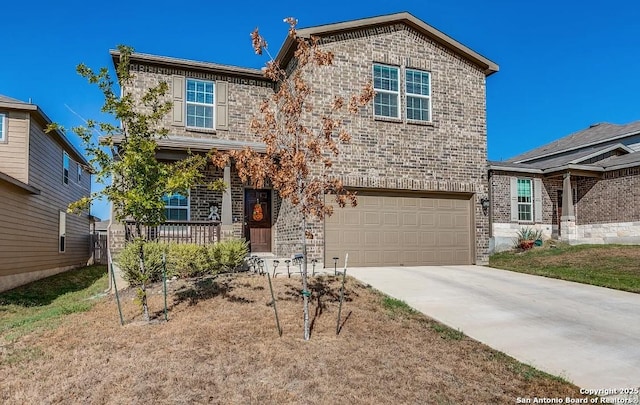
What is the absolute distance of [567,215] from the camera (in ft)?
59.6

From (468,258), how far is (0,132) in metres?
15.2

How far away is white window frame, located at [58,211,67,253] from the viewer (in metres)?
17.5

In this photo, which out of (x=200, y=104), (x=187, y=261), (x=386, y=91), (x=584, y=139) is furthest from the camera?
(x=584, y=139)

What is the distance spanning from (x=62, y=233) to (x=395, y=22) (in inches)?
616

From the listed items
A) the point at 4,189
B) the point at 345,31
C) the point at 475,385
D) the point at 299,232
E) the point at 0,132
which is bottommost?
the point at 475,385

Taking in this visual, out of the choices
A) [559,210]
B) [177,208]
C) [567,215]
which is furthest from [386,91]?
[559,210]

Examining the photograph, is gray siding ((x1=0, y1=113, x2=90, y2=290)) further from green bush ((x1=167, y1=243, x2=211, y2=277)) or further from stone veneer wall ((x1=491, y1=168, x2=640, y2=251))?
stone veneer wall ((x1=491, y1=168, x2=640, y2=251))

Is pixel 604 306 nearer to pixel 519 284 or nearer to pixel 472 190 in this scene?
pixel 519 284

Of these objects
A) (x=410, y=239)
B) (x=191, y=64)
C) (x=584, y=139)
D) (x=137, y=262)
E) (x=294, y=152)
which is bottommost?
(x=137, y=262)

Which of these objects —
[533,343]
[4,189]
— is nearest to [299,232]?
[533,343]

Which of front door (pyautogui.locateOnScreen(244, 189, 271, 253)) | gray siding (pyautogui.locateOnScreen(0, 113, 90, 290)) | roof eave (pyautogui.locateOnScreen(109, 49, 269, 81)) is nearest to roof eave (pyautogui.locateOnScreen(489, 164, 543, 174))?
front door (pyautogui.locateOnScreen(244, 189, 271, 253))

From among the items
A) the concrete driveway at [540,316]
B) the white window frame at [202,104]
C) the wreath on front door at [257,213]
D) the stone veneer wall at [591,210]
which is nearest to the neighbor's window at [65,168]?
the white window frame at [202,104]

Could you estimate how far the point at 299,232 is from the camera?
11.7m

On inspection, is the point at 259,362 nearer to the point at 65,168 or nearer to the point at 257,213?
the point at 257,213
